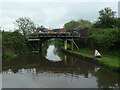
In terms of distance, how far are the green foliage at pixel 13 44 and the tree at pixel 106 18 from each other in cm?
1785

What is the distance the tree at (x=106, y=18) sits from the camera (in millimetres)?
63750

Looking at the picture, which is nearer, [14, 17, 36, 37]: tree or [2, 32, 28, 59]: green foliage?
[2, 32, 28, 59]: green foliage

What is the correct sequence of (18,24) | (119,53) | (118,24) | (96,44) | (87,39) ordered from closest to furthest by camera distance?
(119,53)
(96,44)
(87,39)
(118,24)
(18,24)

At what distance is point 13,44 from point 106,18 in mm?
22100

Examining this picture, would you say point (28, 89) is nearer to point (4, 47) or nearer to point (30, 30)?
point (4, 47)

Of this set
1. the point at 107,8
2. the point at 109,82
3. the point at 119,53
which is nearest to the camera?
the point at 109,82

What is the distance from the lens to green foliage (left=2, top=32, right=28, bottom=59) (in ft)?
164

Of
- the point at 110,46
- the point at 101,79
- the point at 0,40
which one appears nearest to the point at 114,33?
the point at 110,46

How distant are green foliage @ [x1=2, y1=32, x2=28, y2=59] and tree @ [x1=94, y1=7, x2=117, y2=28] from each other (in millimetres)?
17854

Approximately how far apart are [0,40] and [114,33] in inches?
830

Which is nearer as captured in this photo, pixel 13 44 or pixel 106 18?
pixel 13 44

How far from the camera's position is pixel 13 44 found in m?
54.2

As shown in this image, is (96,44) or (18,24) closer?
(96,44)

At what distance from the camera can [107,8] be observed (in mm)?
67125
